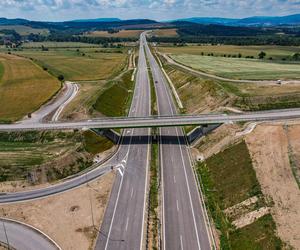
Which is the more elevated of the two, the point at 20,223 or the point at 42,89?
the point at 42,89

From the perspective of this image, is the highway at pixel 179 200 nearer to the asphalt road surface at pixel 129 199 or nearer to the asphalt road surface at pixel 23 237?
the asphalt road surface at pixel 129 199

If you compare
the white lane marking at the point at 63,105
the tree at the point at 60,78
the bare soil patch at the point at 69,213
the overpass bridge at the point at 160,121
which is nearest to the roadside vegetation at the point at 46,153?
the overpass bridge at the point at 160,121

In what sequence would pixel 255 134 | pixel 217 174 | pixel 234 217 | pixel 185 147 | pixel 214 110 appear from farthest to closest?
pixel 214 110 < pixel 185 147 < pixel 255 134 < pixel 217 174 < pixel 234 217

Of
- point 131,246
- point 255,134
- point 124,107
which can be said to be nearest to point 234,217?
point 131,246

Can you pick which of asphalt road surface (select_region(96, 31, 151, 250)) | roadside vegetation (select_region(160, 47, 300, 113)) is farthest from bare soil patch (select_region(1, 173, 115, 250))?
roadside vegetation (select_region(160, 47, 300, 113))

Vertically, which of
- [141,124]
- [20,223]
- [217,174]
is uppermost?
[141,124]

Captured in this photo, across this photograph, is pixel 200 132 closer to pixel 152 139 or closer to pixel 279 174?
pixel 152 139

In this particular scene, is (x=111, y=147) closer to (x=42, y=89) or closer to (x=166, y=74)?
(x=42, y=89)

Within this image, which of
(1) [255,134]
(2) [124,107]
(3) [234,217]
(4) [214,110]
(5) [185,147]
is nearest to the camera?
(3) [234,217]
